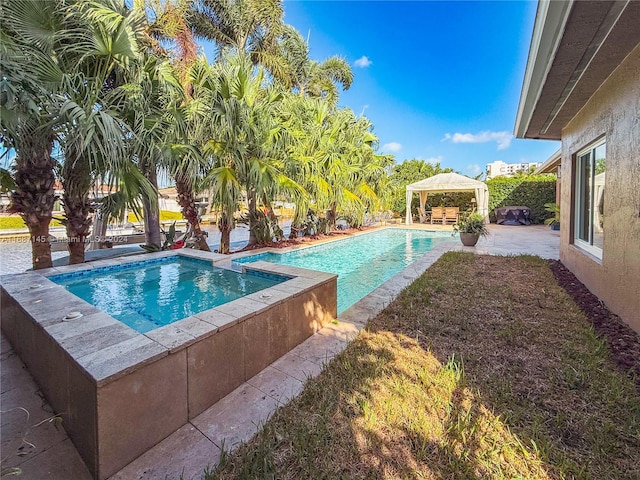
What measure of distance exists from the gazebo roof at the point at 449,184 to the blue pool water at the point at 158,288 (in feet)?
47.0

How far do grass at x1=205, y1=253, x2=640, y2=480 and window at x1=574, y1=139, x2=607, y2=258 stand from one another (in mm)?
2207

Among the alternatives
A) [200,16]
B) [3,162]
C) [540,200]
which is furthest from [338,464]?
[540,200]

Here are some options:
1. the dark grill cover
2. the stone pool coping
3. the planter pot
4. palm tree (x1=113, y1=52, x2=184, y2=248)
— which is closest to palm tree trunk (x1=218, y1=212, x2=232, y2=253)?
palm tree (x1=113, y1=52, x2=184, y2=248)

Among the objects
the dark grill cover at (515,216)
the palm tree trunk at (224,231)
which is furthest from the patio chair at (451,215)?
the palm tree trunk at (224,231)

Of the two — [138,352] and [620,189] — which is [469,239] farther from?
[138,352]

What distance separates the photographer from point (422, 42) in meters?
14.8

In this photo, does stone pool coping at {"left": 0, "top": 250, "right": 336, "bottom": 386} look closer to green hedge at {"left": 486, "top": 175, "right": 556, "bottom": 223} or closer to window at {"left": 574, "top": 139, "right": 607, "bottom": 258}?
window at {"left": 574, "top": 139, "right": 607, "bottom": 258}

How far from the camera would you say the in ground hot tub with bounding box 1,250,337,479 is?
6.24 ft

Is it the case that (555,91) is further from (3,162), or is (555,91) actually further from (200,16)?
(200,16)

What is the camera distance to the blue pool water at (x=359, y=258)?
22.5ft

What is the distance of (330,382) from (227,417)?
0.88 metres

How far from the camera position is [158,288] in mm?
5652

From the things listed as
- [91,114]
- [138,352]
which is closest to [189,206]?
[91,114]

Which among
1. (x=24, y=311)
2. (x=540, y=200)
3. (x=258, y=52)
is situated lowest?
(x=24, y=311)
